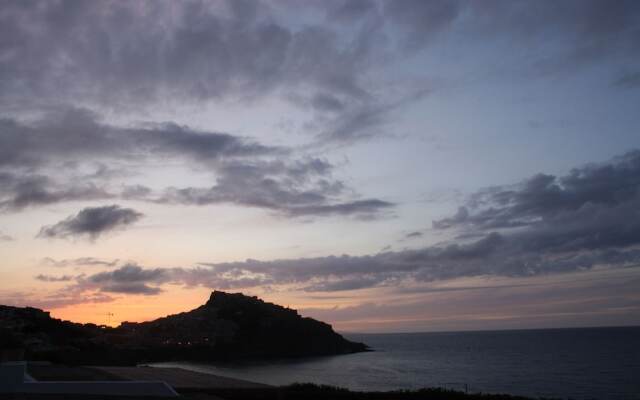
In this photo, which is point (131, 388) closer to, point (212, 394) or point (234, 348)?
point (212, 394)

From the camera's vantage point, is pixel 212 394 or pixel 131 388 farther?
pixel 212 394

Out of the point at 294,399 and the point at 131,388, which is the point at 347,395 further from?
the point at 131,388

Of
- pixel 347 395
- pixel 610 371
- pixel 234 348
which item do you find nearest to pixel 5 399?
pixel 347 395

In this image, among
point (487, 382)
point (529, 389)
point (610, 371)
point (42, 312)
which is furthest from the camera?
point (42, 312)

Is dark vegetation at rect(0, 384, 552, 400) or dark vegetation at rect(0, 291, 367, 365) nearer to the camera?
dark vegetation at rect(0, 384, 552, 400)

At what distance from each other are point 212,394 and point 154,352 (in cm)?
12165

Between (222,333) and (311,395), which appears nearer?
(311,395)

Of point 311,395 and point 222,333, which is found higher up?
point 222,333

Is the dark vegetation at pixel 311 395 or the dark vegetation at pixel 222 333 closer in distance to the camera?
the dark vegetation at pixel 311 395

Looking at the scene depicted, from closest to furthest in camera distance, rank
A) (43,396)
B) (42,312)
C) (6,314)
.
→ (43,396) < (6,314) < (42,312)

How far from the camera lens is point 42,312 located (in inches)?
5354

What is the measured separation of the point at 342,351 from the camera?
16862 cm

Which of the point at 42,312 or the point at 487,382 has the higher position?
the point at 42,312

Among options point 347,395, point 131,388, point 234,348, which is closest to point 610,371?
point 347,395
